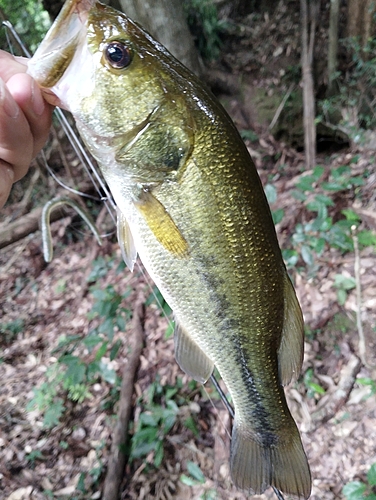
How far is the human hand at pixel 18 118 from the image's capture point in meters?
1.02

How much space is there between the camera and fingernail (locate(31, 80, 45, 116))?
3.40 feet

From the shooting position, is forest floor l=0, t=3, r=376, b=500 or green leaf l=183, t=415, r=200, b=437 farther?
green leaf l=183, t=415, r=200, b=437

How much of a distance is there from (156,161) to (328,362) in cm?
220

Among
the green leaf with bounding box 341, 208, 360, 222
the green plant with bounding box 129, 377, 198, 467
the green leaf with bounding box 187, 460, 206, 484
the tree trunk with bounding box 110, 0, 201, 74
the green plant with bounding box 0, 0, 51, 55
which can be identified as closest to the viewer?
the green leaf with bounding box 187, 460, 206, 484

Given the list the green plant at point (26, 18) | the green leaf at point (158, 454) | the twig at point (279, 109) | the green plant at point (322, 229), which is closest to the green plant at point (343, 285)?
the green plant at point (322, 229)

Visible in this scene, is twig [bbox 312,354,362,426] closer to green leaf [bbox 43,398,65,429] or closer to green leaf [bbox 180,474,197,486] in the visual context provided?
green leaf [bbox 180,474,197,486]

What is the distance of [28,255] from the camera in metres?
5.24

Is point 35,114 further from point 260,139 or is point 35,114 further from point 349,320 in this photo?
point 260,139

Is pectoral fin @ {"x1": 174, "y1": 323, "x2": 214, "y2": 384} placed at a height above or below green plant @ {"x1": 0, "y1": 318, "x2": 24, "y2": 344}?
above

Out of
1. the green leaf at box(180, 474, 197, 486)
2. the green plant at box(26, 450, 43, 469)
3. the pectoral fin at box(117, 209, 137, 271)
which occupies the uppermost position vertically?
the pectoral fin at box(117, 209, 137, 271)

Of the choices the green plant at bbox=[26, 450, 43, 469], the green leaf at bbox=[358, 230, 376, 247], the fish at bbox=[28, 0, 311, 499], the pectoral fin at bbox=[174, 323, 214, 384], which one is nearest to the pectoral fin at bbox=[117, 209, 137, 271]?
the fish at bbox=[28, 0, 311, 499]

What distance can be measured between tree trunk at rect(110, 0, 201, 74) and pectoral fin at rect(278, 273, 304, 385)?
3.87 meters

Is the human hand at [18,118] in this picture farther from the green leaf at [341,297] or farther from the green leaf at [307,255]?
the green leaf at [341,297]

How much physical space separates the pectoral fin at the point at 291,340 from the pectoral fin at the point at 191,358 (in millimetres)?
241
